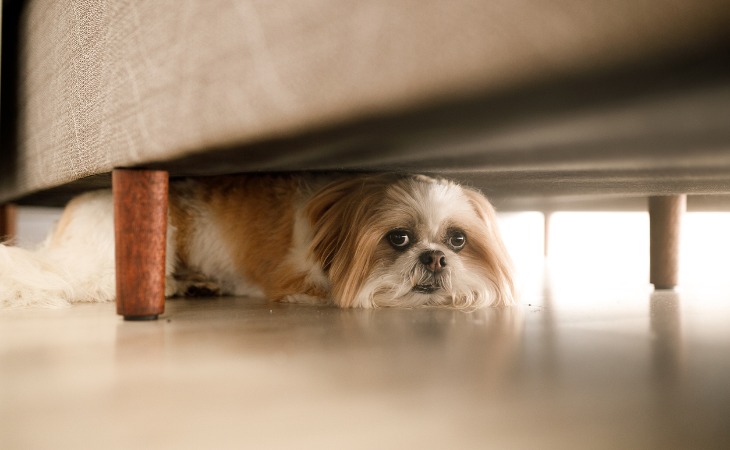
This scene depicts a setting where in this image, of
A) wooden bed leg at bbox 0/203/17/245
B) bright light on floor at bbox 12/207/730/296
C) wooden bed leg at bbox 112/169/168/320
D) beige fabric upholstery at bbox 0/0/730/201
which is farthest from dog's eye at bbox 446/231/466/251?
wooden bed leg at bbox 0/203/17/245

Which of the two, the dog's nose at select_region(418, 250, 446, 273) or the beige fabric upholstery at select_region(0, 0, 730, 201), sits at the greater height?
the beige fabric upholstery at select_region(0, 0, 730, 201)

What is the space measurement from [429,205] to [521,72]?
1086mm

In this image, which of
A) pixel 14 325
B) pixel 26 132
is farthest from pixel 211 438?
pixel 26 132

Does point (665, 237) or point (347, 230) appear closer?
point (347, 230)

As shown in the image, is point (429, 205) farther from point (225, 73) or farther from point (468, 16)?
point (468, 16)

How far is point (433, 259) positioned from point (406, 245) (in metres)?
0.10

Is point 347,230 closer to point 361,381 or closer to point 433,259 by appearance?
point 433,259

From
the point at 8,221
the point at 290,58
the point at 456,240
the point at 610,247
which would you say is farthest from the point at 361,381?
the point at 610,247

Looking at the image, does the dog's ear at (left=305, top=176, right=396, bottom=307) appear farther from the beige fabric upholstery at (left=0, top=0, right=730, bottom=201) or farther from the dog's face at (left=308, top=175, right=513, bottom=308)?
the beige fabric upholstery at (left=0, top=0, right=730, bottom=201)

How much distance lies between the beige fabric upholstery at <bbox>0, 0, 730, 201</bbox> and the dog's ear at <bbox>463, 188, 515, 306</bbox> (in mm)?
686

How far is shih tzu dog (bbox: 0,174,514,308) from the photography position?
1.71m

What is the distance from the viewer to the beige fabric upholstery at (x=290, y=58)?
59 cm

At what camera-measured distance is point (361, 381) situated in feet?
2.59

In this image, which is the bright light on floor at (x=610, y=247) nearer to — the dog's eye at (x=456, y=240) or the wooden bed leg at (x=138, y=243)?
the dog's eye at (x=456, y=240)
